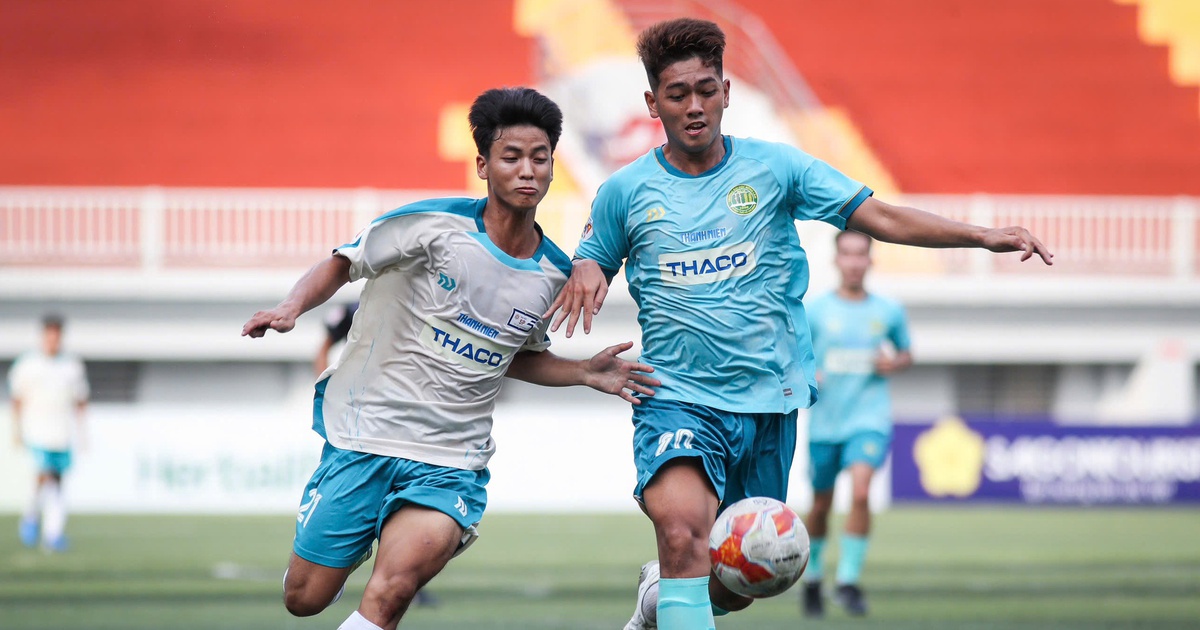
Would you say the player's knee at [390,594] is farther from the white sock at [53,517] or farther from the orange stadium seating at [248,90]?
the orange stadium seating at [248,90]

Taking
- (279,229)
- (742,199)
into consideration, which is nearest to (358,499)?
(742,199)

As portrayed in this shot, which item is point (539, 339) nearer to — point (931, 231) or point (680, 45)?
point (680, 45)

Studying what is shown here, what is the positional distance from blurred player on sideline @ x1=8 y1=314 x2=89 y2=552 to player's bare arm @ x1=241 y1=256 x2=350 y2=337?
857cm

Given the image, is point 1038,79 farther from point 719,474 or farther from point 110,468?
point 719,474

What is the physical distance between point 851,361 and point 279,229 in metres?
13.3

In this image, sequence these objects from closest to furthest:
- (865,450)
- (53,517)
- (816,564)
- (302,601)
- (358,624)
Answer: (358,624)
(302,601)
(816,564)
(865,450)
(53,517)

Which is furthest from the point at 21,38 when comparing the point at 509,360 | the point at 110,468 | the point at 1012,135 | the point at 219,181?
the point at 509,360

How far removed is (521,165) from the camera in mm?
4633

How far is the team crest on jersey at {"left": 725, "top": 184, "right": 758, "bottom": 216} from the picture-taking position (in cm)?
476

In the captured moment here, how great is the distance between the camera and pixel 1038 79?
2497 cm

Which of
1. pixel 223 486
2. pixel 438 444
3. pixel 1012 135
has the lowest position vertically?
pixel 223 486

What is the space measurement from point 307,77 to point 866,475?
17.7 metres

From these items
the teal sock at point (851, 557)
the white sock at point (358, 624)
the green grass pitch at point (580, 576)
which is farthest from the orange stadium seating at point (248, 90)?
the white sock at point (358, 624)

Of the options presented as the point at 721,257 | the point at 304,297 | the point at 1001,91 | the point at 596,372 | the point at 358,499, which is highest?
the point at 1001,91
